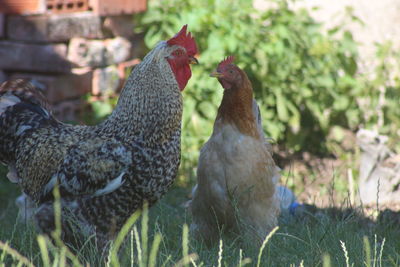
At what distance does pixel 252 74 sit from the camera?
7.58m

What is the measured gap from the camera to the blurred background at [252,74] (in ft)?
22.6

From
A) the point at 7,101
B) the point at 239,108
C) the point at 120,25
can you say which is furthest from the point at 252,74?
the point at 7,101

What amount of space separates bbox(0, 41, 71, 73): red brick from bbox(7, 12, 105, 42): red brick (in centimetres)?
8

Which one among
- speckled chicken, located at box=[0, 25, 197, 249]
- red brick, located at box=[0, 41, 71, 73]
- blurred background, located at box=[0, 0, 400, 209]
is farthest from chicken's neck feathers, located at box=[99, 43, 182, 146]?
red brick, located at box=[0, 41, 71, 73]

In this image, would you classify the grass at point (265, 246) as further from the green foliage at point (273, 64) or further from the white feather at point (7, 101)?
the green foliage at point (273, 64)

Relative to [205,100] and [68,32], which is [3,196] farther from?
[205,100]

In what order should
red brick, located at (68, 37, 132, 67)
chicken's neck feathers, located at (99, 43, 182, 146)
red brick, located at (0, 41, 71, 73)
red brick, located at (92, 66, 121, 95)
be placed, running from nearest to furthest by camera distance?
chicken's neck feathers, located at (99, 43, 182, 146) < red brick, located at (0, 41, 71, 73) < red brick, located at (68, 37, 132, 67) < red brick, located at (92, 66, 121, 95)

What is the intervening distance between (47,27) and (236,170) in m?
2.91

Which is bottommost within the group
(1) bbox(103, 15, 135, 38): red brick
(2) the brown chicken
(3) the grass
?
(3) the grass

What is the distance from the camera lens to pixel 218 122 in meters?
4.86

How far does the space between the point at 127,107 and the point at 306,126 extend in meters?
4.23

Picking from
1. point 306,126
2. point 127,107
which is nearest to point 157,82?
point 127,107

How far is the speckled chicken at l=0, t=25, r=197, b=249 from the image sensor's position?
13.3 feet

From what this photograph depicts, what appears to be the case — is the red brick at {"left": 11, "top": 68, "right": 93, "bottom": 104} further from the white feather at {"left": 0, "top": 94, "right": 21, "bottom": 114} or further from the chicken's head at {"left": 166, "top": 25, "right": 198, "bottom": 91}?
the chicken's head at {"left": 166, "top": 25, "right": 198, "bottom": 91}
